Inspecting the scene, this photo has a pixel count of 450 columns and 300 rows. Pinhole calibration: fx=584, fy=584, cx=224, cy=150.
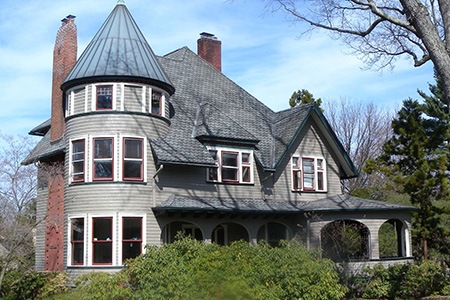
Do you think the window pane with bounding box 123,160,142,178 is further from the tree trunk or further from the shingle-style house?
the tree trunk

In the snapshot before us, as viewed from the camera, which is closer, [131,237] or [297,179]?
[131,237]

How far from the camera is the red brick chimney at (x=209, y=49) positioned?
108 feet

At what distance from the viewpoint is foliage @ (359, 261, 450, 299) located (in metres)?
21.4

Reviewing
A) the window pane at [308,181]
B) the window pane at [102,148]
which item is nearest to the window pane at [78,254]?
the window pane at [102,148]

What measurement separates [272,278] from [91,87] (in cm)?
1193

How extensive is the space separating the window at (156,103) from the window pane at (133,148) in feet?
5.17

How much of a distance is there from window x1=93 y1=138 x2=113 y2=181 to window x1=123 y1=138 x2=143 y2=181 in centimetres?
58

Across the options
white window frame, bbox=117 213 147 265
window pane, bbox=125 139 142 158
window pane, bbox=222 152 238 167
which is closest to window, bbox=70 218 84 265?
white window frame, bbox=117 213 147 265

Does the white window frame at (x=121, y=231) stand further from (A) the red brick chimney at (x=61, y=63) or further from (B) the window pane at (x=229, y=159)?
(A) the red brick chimney at (x=61, y=63)

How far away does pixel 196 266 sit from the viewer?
14.7 meters

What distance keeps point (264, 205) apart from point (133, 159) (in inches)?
260

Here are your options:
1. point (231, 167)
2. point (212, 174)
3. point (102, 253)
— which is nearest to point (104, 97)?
point (212, 174)

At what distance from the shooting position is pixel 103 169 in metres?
23.0

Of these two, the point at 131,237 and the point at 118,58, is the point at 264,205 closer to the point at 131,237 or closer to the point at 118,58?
the point at 131,237
